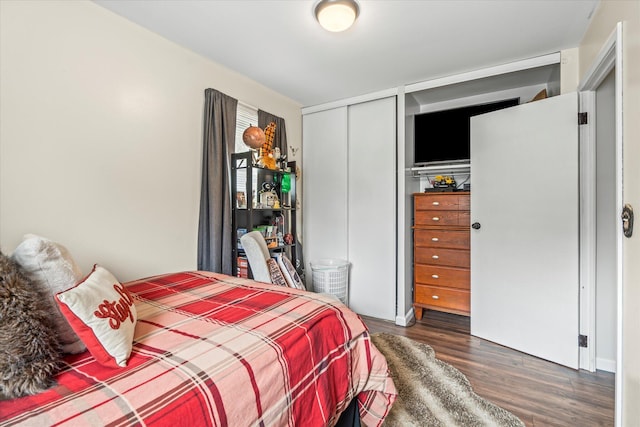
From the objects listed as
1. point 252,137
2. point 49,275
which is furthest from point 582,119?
point 49,275

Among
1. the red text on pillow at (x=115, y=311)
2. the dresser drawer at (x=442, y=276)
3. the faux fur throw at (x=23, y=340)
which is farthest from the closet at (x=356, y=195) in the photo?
the faux fur throw at (x=23, y=340)

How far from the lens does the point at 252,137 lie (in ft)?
8.71

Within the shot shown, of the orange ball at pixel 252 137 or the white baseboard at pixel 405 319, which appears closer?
the orange ball at pixel 252 137

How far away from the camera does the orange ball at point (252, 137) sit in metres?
2.65

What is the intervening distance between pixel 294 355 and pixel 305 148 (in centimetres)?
292

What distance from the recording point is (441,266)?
304cm

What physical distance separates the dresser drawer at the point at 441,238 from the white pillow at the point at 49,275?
2.86 m

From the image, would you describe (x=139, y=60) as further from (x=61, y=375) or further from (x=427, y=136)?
(x=427, y=136)

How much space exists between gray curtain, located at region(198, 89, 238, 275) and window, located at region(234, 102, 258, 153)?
24cm

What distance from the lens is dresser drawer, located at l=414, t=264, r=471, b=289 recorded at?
116 inches

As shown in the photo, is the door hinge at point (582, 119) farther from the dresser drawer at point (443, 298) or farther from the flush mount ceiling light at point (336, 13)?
the flush mount ceiling light at point (336, 13)

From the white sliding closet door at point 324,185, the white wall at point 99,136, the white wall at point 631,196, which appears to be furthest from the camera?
the white sliding closet door at point 324,185

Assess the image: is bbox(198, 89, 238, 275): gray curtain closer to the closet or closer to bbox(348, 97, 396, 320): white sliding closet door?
the closet

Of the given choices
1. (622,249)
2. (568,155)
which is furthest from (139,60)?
(568,155)
